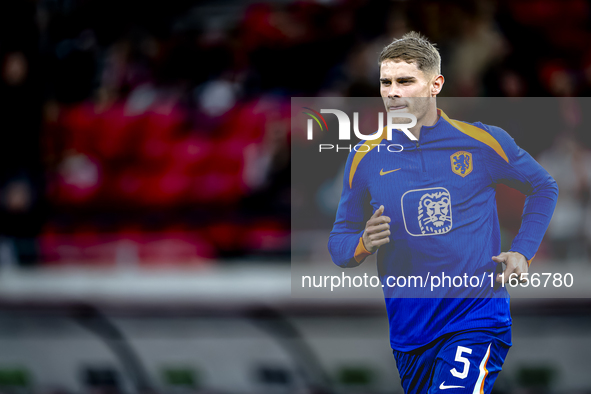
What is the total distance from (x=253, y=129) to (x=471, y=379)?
9.98 feet

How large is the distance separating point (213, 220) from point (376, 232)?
255 centimetres

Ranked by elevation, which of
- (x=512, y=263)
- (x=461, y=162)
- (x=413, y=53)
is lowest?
(x=512, y=263)

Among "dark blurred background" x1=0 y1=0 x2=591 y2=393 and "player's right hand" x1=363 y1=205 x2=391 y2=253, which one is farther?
"dark blurred background" x1=0 y1=0 x2=591 y2=393

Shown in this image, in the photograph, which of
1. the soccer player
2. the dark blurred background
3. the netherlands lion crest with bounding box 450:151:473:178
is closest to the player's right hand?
the soccer player

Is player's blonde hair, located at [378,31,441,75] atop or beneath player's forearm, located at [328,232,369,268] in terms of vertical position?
atop

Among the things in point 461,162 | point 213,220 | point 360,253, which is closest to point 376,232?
point 360,253

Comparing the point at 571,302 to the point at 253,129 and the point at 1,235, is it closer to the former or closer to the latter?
the point at 253,129

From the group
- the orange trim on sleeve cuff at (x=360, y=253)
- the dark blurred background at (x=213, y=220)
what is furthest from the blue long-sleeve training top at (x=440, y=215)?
the dark blurred background at (x=213, y=220)

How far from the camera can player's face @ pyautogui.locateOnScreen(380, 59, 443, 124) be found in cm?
72

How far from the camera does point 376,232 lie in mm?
681

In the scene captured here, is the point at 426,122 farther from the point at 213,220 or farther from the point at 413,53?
the point at 213,220

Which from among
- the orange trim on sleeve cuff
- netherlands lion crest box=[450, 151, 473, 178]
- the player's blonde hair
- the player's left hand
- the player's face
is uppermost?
the player's blonde hair

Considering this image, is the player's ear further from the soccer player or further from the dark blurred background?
the dark blurred background

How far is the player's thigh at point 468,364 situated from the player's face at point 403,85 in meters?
0.26
